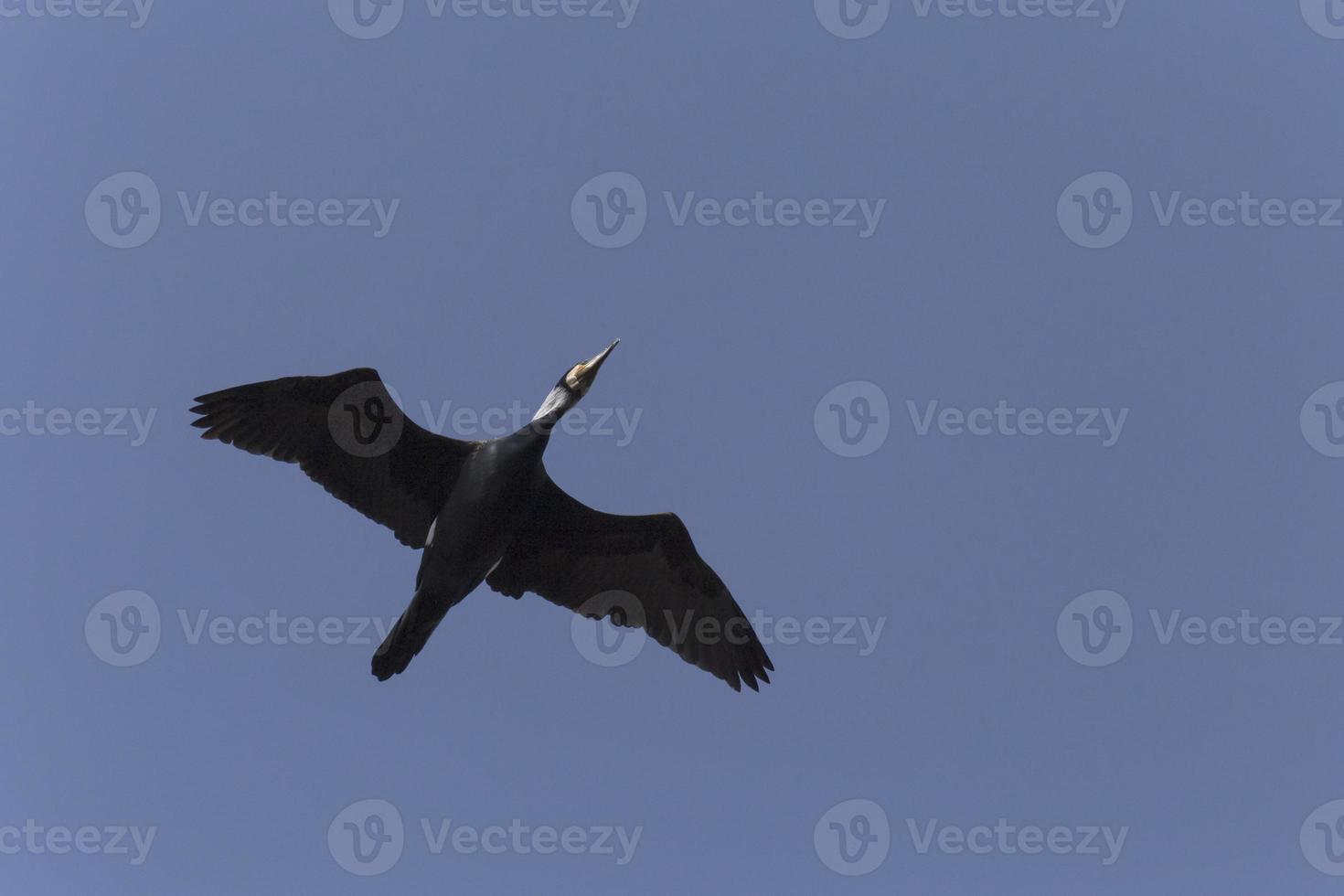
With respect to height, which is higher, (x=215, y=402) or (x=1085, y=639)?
(x=1085, y=639)

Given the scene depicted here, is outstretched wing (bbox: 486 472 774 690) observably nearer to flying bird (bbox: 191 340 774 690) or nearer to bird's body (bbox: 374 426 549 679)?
flying bird (bbox: 191 340 774 690)

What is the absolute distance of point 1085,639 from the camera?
1811 centimetres

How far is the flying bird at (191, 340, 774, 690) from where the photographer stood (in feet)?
50.3

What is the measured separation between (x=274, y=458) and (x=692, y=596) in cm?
560

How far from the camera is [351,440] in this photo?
619 inches

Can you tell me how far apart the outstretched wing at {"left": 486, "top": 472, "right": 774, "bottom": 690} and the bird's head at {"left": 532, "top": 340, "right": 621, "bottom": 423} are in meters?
1.29

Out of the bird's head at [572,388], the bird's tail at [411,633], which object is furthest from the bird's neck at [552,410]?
the bird's tail at [411,633]

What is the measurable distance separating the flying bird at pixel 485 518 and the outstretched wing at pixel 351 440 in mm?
13

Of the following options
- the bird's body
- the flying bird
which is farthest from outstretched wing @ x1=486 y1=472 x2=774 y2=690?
the bird's body

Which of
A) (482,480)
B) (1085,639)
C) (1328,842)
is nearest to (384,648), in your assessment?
(482,480)

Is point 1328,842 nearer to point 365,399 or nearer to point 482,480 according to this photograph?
point 482,480

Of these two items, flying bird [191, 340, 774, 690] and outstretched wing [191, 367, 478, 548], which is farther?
outstretched wing [191, 367, 478, 548]

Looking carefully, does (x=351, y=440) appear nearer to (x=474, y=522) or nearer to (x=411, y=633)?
(x=474, y=522)

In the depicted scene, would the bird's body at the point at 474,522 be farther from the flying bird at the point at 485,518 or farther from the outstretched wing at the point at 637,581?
the outstretched wing at the point at 637,581
